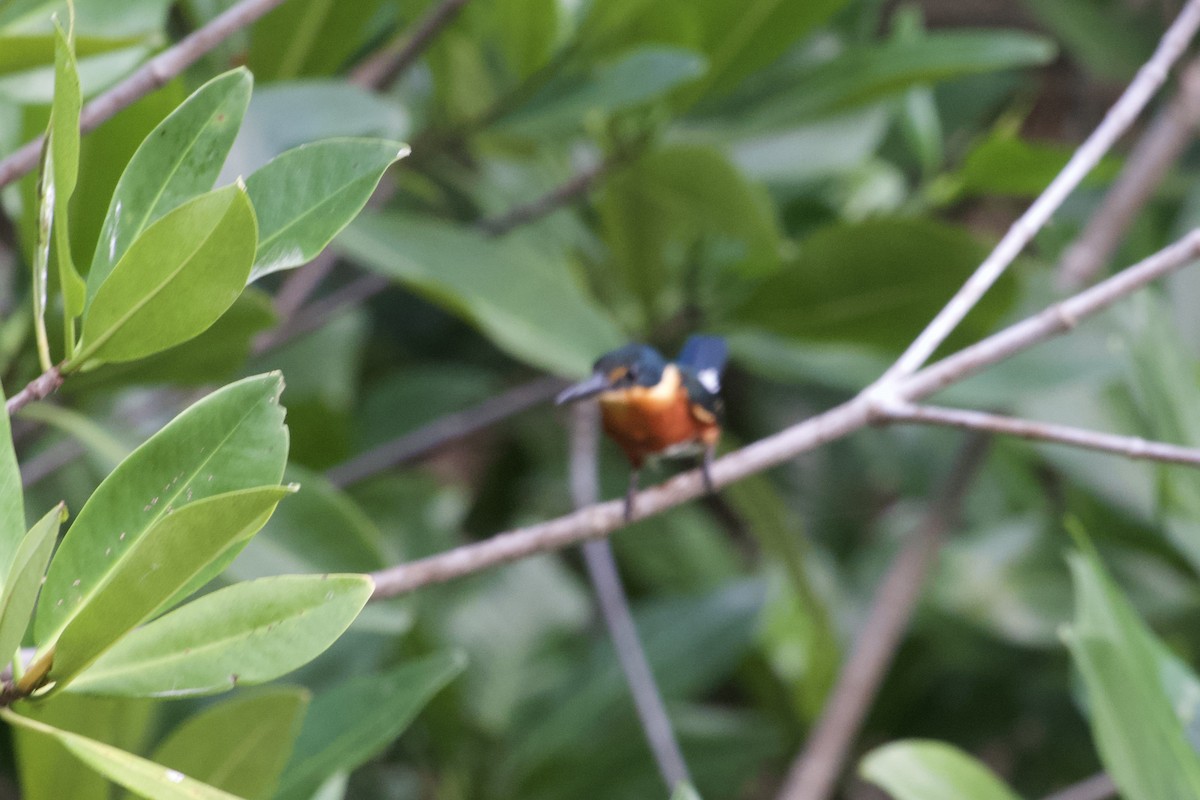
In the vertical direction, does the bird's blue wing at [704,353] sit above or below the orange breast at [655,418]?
above

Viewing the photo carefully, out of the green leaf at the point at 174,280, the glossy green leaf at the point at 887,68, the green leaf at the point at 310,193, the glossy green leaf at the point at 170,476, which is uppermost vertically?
the glossy green leaf at the point at 887,68

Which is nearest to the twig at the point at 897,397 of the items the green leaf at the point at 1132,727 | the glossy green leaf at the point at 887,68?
the green leaf at the point at 1132,727

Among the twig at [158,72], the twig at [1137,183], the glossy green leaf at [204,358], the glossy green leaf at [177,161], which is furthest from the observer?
the twig at [1137,183]

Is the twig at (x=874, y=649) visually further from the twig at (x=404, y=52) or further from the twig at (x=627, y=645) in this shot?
the twig at (x=404, y=52)

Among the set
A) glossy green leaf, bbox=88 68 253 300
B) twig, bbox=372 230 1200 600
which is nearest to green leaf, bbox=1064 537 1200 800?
twig, bbox=372 230 1200 600

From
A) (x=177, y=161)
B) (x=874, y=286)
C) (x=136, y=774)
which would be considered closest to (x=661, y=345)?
(x=874, y=286)

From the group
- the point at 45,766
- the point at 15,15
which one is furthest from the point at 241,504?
the point at 15,15

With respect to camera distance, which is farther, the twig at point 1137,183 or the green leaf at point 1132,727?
the twig at point 1137,183
